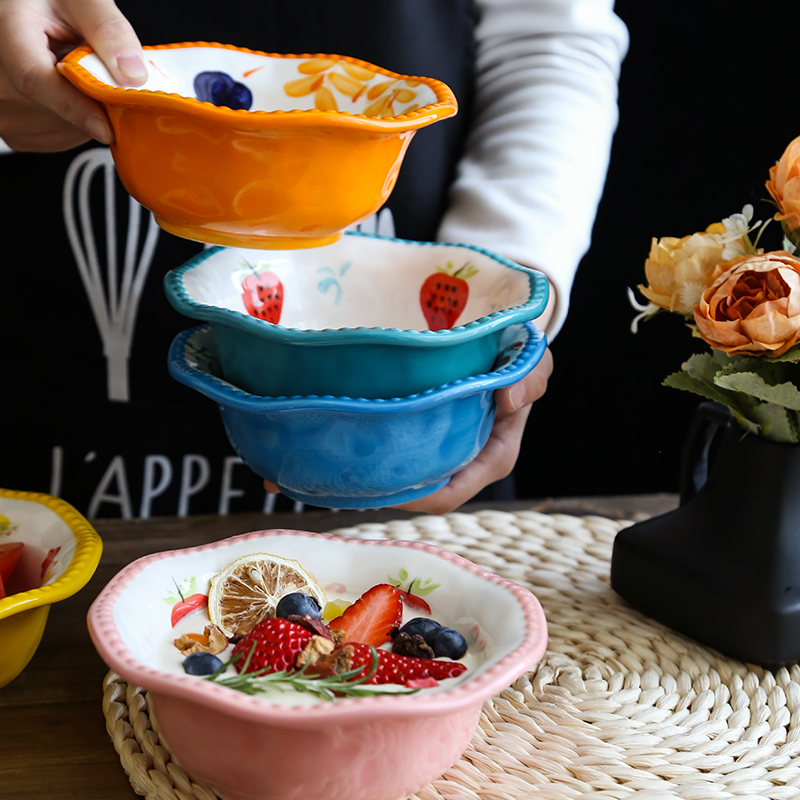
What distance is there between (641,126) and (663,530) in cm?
104

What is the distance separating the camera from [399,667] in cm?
52

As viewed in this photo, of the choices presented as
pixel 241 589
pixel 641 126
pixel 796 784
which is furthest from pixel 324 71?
pixel 641 126

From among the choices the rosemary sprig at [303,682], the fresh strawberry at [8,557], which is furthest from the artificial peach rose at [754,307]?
the fresh strawberry at [8,557]

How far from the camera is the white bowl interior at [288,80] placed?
644 millimetres

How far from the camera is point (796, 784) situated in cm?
58

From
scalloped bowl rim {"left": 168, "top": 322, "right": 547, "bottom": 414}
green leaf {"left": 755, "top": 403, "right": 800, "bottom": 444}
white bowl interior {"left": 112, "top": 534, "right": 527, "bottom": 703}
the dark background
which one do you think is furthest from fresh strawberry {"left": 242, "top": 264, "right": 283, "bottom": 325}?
the dark background

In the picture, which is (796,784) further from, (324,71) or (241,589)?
(324,71)

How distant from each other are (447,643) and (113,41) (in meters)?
0.46

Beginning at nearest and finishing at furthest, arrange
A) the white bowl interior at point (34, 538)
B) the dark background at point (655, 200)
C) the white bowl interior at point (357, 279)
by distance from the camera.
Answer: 1. the white bowl interior at point (34, 538)
2. the white bowl interior at point (357, 279)
3. the dark background at point (655, 200)

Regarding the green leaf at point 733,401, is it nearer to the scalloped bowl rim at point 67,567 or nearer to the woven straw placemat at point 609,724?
the woven straw placemat at point 609,724

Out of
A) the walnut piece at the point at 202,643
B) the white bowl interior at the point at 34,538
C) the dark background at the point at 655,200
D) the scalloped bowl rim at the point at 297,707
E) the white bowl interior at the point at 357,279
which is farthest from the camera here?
the dark background at the point at 655,200

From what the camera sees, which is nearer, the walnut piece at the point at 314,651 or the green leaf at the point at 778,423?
the walnut piece at the point at 314,651

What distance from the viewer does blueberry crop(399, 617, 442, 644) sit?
0.57 metres

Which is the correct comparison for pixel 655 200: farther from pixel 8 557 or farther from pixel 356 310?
pixel 8 557
